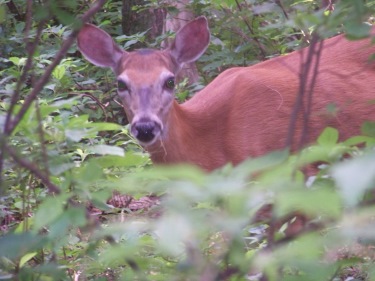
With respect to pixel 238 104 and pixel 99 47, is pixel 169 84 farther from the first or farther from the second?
pixel 99 47

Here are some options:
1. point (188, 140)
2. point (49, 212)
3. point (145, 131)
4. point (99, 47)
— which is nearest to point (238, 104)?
point (188, 140)

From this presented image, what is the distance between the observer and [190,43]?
5.29 metres

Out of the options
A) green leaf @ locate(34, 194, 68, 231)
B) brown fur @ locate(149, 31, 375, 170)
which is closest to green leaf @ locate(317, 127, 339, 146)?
green leaf @ locate(34, 194, 68, 231)

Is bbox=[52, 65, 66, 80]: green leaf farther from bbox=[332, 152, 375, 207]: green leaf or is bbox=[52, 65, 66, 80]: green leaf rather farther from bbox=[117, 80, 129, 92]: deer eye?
bbox=[332, 152, 375, 207]: green leaf

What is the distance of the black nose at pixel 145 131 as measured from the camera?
4363mm

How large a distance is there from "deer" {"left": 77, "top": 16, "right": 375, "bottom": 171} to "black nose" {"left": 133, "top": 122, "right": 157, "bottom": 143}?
0.06 m

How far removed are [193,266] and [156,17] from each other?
7.24 metres

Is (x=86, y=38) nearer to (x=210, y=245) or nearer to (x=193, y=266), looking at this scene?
(x=210, y=245)

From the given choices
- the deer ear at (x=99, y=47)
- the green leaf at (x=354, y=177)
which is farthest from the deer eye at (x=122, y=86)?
the green leaf at (x=354, y=177)

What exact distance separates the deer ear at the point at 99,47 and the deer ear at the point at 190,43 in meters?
0.35

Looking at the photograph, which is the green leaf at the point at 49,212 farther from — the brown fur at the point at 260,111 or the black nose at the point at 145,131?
the brown fur at the point at 260,111

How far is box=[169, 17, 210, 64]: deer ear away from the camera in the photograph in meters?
5.27

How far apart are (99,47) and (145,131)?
105cm

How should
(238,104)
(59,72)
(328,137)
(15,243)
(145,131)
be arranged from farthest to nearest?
(59,72) → (238,104) → (145,131) → (328,137) → (15,243)
